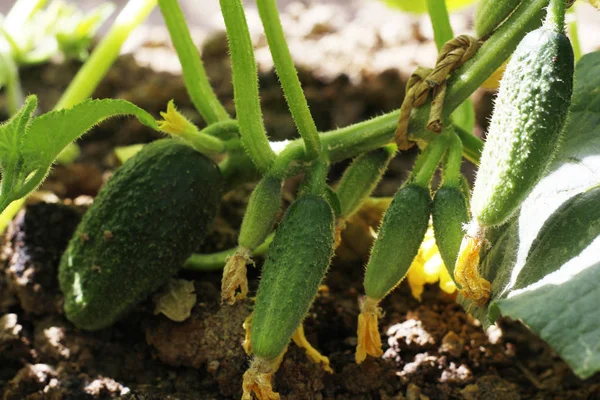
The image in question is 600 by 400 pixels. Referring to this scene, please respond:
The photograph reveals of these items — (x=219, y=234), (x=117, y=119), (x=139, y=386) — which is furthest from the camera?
(x=117, y=119)

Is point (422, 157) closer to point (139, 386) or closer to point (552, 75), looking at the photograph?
point (552, 75)

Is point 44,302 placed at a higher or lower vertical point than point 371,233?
lower

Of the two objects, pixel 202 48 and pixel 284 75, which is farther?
pixel 202 48

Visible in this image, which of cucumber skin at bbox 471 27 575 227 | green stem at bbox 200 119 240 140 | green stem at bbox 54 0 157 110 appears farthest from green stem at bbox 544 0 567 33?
green stem at bbox 54 0 157 110

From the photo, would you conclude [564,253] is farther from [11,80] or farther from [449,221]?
[11,80]

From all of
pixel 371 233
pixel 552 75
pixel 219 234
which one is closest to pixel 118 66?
pixel 219 234

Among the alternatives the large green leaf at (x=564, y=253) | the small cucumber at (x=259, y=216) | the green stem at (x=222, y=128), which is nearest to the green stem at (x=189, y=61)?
the green stem at (x=222, y=128)

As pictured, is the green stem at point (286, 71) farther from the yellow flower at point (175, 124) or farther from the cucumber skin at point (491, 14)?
the cucumber skin at point (491, 14)

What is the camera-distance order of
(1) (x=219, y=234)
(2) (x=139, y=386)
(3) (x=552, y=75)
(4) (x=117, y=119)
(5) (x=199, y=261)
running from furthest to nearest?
(4) (x=117, y=119)
(1) (x=219, y=234)
(5) (x=199, y=261)
(2) (x=139, y=386)
(3) (x=552, y=75)

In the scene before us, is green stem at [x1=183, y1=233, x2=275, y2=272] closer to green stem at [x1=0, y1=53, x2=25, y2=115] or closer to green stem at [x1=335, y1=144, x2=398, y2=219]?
green stem at [x1=335, y1=144, x2=398, y2=219]
